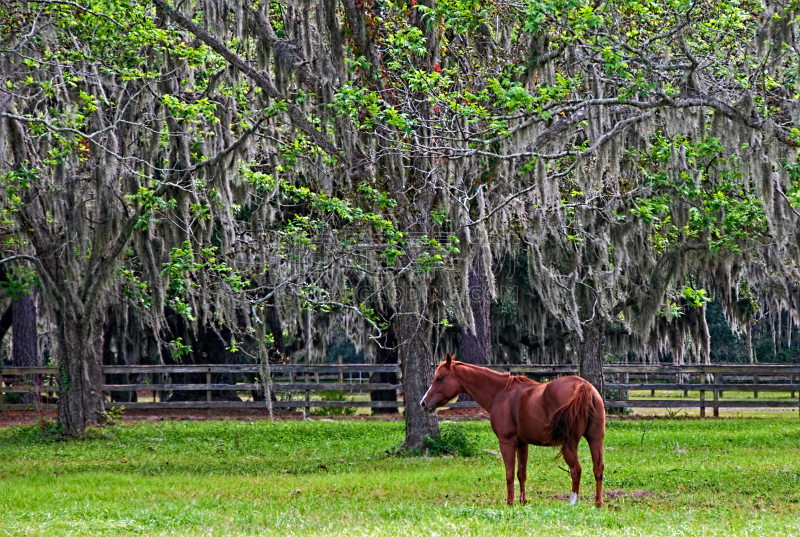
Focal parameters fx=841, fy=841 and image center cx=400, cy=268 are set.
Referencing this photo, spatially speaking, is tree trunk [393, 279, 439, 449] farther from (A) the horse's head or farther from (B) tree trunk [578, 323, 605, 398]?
(B) tree trunk [578, 323, 605, 398]

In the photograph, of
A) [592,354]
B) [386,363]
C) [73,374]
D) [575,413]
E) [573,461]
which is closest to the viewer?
[575,413]

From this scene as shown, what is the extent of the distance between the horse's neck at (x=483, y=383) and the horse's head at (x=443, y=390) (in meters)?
0.11

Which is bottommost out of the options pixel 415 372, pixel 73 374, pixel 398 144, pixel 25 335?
pixel 415 372

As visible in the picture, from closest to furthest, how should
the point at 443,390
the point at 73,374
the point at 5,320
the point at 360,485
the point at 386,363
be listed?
the point at 443,390
the point at 360,485
the point at 73,374
the point at 386,363
the point at 5,320

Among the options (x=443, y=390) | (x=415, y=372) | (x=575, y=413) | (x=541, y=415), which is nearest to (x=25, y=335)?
(x=415, y=372)

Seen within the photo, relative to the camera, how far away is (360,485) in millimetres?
10531

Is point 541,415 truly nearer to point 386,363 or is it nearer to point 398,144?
point 398,144

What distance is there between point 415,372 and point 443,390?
4.15m

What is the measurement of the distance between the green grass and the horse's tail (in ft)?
2.40

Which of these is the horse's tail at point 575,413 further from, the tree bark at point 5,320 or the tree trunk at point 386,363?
the tree bark at point 5,320

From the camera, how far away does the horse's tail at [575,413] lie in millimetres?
8109

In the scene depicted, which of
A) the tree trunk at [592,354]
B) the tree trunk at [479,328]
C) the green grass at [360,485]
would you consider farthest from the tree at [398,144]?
the tree trunk at [479,328]

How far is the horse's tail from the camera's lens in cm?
811

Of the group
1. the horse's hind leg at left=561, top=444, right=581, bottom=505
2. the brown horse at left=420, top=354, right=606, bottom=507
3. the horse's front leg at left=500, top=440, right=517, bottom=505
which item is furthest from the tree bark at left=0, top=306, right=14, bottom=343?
the horse's hind leg at left=561, top=444, right=581, bottom=505
